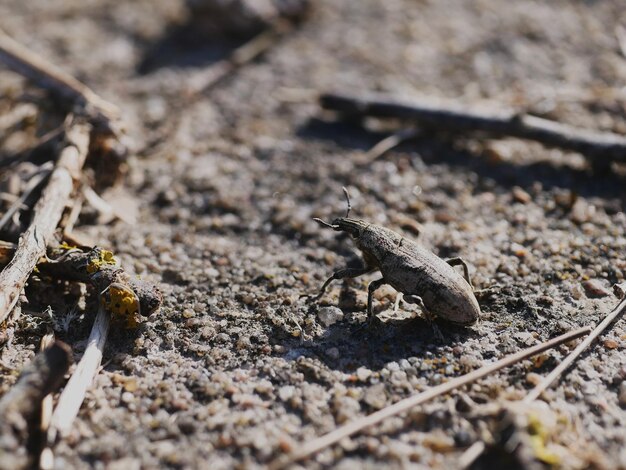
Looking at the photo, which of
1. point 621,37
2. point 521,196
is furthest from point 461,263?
point 621,37

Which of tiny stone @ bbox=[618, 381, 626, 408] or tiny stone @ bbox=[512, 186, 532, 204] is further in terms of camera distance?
tiny stone @ bbox=[512, 186, 532, 204]

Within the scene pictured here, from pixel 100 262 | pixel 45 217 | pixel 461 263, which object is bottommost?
pixel 461 263

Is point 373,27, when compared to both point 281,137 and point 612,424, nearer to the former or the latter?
point 281,137

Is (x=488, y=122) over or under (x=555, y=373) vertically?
over

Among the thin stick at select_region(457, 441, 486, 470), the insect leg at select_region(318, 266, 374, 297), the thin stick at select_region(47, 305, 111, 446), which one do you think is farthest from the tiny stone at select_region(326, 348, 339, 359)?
the thin stick at select_region(47, 305, 111, 446)

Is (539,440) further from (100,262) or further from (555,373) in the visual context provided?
(100,262)

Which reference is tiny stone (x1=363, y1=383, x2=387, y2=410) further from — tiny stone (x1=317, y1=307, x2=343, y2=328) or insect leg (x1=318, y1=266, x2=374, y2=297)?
insect leg (x1=318, y1=266, x2=374, y2=297)
